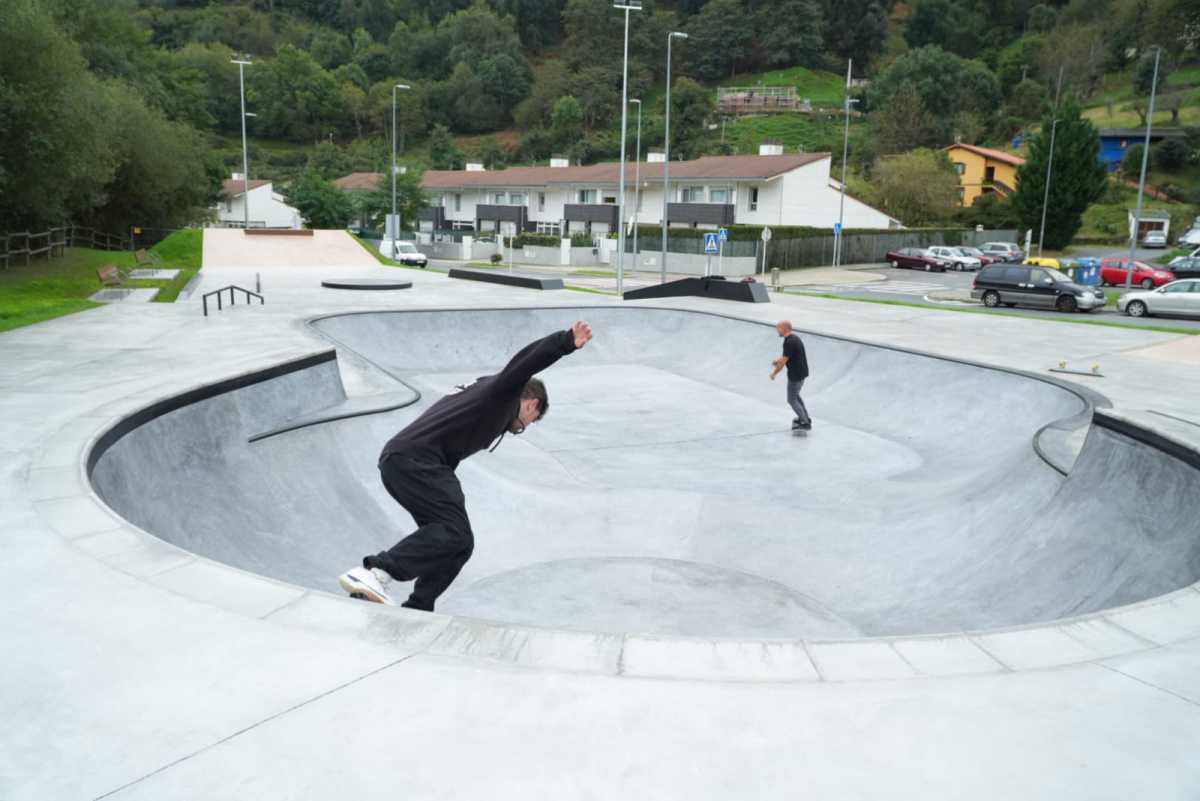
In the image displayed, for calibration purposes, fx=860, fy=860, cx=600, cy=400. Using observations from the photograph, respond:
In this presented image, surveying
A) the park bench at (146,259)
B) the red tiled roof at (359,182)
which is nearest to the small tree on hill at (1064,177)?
the park bench at (146,259)

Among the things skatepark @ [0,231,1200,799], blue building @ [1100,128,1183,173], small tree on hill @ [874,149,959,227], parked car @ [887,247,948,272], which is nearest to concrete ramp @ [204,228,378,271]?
skatepark @ [0,231,1200,799]

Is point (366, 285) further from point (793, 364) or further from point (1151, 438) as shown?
point (1151, 438)

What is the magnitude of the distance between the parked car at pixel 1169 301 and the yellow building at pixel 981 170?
153 ft

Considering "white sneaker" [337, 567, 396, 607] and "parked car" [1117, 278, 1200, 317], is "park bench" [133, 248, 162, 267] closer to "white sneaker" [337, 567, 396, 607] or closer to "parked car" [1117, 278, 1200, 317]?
"white sneaker" [337, 567, 396, 607]

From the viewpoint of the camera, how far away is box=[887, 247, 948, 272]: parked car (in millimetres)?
49719

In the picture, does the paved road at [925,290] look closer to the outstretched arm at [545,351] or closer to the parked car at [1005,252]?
the parked car at [1005,252]

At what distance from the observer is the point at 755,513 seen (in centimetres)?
962

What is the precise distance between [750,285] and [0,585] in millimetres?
21069

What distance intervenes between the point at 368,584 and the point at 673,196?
56.1 metres

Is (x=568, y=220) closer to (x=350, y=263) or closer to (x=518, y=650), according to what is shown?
(x=350, y=263)

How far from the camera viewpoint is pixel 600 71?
127 m

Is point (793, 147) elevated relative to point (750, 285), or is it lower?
elevated

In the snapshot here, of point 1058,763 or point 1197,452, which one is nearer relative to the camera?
point 1058,763

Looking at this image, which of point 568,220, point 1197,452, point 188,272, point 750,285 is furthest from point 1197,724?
point 568,220
